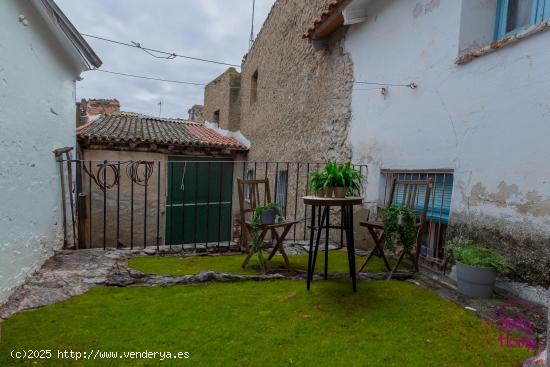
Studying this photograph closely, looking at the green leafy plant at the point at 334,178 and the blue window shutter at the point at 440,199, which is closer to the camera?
the green leafy plant at the point at 334,178

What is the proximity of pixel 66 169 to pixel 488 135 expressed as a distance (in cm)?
491

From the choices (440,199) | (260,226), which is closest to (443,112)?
(440,199)

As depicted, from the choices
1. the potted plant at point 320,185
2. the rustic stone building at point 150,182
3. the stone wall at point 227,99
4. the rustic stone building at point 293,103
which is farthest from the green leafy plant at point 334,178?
the stone wall at point 227,99

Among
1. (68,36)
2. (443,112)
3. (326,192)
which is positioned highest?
(68,36)

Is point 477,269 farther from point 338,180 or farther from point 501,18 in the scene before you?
point 501,18

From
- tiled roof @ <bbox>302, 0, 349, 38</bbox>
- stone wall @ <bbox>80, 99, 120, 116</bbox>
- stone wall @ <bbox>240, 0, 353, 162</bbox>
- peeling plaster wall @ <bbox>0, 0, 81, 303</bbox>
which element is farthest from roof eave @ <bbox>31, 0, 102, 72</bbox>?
stone wall @ <bbox>80, 99, 120, 116</bbox>

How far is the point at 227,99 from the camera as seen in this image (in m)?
11.6

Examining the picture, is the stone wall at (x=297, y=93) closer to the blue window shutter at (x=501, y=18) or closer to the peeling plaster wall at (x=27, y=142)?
the blue window shutter at (x=501, y=18)

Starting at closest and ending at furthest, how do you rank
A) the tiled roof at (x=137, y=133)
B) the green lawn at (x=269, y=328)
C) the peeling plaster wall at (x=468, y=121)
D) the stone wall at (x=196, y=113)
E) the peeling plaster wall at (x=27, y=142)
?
the green lawn at (x=269, y=328), the peeling plaster wall at (x=468, y=121), the peeling plaster wall at (x=27, y=142), the tiled roof at (x=137, y=133), the stone wall at (x=196, y=113)

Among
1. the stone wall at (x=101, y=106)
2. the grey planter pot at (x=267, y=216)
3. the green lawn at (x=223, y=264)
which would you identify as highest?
the stone wall at (x=101, y=106)

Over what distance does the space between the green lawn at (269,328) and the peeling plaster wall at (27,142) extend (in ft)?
2.46

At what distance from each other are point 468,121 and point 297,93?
4282 mm

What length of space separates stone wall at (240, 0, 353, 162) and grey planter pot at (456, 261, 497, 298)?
2547mm

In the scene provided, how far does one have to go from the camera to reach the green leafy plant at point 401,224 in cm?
285
